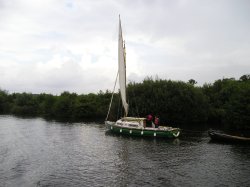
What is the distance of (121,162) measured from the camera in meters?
36.4

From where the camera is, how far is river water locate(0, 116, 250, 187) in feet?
95.9

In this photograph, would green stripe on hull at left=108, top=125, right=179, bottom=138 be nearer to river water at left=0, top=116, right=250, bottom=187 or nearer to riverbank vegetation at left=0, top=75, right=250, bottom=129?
river water at left=0, top=116, right=250, bottom=187

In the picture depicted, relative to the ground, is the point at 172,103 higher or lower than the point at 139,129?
higher

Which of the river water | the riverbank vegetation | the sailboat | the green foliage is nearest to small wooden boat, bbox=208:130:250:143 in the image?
the river water

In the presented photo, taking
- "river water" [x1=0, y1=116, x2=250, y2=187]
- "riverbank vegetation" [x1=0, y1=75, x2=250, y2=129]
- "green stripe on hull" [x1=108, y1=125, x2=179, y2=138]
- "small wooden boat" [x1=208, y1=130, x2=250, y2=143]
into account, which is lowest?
"river water" [x1=0, y1=116, x2=250, y2=187]

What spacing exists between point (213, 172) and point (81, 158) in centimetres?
1614

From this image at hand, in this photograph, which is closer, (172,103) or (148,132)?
(148,132)

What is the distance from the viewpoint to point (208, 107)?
87.6 meters

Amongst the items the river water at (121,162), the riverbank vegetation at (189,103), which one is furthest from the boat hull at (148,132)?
the riverbank vegetation at (189,103)

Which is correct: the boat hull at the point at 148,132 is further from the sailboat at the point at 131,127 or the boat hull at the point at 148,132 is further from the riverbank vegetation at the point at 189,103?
the riverbank vegetation at the point at 189,103

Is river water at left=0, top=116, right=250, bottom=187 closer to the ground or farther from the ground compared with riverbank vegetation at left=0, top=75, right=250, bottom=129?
closer to the ground

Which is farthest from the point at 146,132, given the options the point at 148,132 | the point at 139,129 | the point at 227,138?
the point at 227,138

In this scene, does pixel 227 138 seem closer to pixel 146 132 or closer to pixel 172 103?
pixel 146 132

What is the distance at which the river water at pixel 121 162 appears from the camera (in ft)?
95.9
